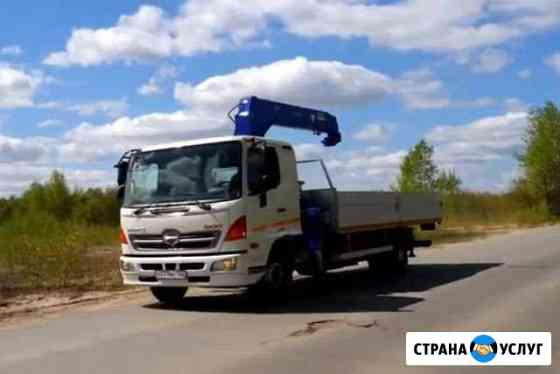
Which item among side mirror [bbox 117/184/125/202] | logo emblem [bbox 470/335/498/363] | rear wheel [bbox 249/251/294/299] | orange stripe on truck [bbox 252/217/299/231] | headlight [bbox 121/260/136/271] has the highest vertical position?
side mirror [bbox 117/184/125/202]

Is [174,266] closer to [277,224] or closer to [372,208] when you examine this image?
[277,224]

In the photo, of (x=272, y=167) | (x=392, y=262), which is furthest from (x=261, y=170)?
(x=392, y=262)

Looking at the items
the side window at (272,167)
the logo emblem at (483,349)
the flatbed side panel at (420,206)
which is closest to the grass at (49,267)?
the side window at (272,167)

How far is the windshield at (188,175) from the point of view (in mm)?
10914

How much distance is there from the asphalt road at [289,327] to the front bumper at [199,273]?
19.3 inches

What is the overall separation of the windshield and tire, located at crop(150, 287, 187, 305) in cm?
178

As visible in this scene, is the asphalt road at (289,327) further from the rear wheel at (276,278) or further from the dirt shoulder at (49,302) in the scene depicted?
the dirt shoulder at (49,302)

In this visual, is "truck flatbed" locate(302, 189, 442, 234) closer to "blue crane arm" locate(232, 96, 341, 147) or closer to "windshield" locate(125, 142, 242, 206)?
"blue crane arm" locate(232, 96, 341, 147)

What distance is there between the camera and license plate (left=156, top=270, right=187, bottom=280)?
10.9m

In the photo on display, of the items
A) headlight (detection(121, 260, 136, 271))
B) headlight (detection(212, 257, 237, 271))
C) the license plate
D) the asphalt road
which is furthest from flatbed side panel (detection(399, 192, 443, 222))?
headlight (detection(121, 260, 136, 271))

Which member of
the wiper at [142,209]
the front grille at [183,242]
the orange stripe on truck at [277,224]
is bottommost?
the front grille at [183,242]

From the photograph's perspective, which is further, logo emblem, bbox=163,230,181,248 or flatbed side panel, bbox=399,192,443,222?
flatbed side panel, bbox=399,192,443,222

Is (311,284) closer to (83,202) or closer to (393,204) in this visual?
(393,204)

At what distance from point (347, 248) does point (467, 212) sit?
45.4m
